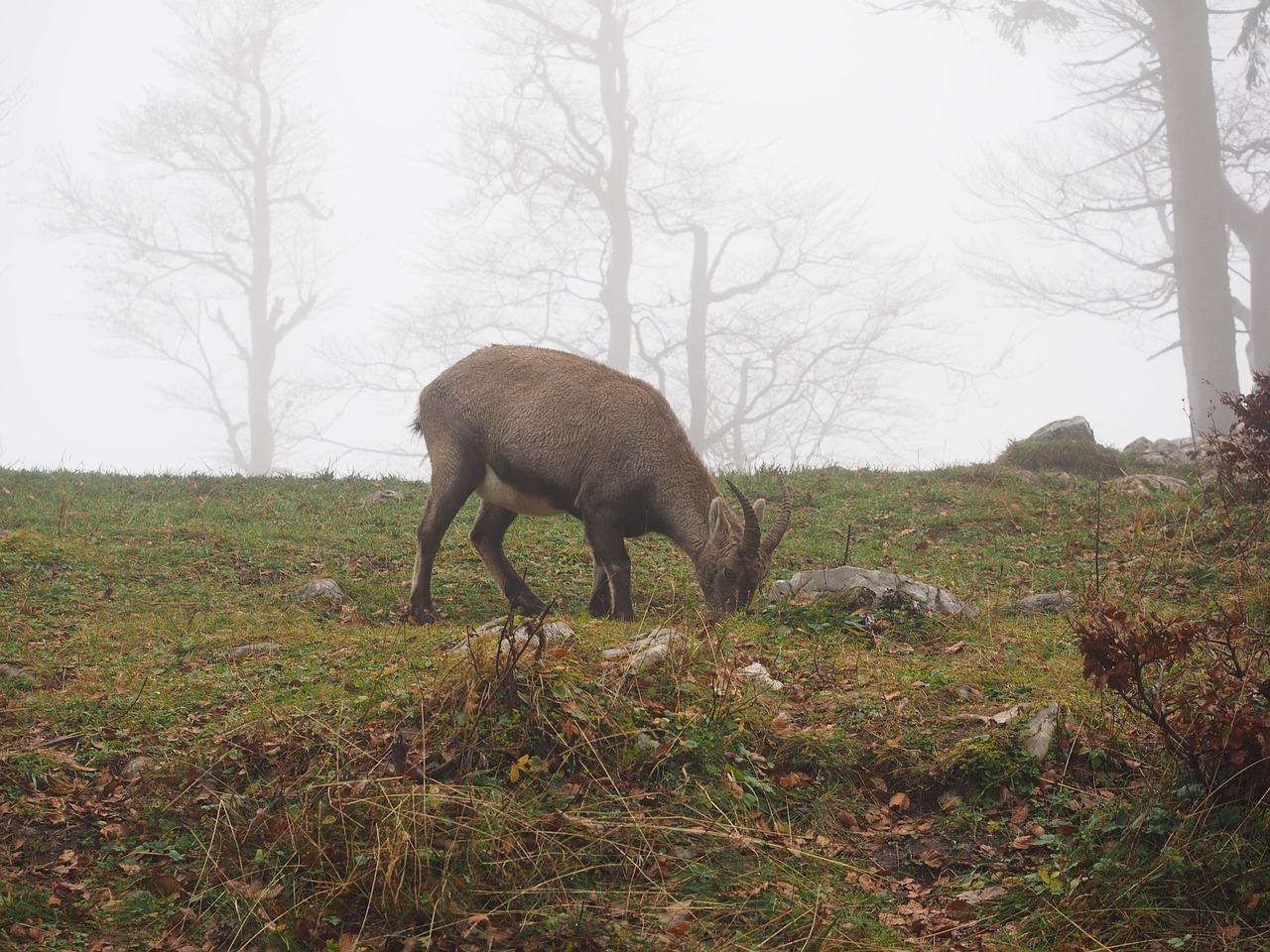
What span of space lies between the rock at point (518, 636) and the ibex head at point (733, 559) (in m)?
2.02

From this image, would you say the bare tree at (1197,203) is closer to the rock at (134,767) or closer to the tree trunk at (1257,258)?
the tree trunk at (1257,258)

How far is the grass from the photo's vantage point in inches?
171

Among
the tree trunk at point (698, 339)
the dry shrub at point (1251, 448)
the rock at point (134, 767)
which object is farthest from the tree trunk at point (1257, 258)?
the rock at point (134, 767)

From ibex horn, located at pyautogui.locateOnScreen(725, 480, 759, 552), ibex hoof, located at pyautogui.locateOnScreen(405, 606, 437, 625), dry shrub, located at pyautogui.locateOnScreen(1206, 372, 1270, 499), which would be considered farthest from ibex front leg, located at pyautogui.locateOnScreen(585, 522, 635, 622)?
dry shrub, located at pyautogui.locateOnScreen(1206, 372, 1270, 499)

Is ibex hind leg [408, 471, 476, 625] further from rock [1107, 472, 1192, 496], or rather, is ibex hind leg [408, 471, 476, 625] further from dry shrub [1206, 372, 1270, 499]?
rock [1107, 472, 1192, 496]

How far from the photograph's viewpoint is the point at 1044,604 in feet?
28.8

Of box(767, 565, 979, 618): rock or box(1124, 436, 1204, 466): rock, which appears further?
box(1124, 436, 1204, 466): rock

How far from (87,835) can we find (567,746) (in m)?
2.19

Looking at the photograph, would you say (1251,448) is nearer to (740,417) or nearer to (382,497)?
(382,497)

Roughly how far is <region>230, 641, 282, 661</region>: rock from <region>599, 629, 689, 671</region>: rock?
2580mm

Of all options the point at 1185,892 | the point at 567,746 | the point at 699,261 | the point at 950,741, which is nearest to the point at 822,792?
the point at 950,741

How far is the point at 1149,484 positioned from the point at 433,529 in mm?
8506

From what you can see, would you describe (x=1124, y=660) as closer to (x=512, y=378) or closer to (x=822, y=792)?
(x=822, y=792)

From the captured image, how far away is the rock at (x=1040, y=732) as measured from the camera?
17.5 ft
